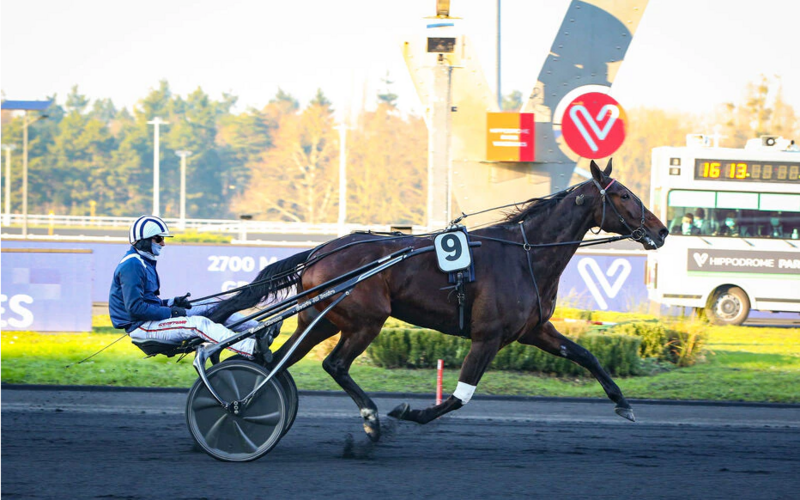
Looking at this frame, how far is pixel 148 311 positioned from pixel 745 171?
14.0 meters

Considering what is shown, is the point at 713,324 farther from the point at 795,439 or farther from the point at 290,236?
the point at 290,236

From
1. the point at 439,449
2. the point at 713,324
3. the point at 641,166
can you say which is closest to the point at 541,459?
the point at 439,449

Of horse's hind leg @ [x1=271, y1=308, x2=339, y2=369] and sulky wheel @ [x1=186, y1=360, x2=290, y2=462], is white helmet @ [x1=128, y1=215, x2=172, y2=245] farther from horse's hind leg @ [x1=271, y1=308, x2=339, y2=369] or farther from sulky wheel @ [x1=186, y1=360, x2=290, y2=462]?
horse's hind leg @ [x1=271, y1=308, x2=339, y2=369]

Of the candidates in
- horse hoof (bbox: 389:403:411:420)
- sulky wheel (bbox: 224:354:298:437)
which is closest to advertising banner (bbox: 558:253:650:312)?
horse hoof (bbox: 389:403:411:420)

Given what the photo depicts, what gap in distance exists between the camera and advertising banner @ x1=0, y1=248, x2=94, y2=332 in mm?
12688

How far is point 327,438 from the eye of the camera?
6527 millimetres

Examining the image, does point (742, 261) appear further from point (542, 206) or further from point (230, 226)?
point (230, 226)

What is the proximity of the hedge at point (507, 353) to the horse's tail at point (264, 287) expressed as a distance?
12.1 ft

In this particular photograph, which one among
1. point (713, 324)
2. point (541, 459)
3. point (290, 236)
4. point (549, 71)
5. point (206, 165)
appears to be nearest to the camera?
point (541, 459)

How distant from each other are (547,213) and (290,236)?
118ft

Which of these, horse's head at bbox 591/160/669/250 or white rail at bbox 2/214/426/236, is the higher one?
horse's head at bbox 591/160/669/250

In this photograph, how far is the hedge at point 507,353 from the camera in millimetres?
9805

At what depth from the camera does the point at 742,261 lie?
54.6 ft

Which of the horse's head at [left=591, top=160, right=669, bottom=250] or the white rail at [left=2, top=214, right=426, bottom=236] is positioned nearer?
the horse's head at [left=591, top=160, right=669, bottom=250]
